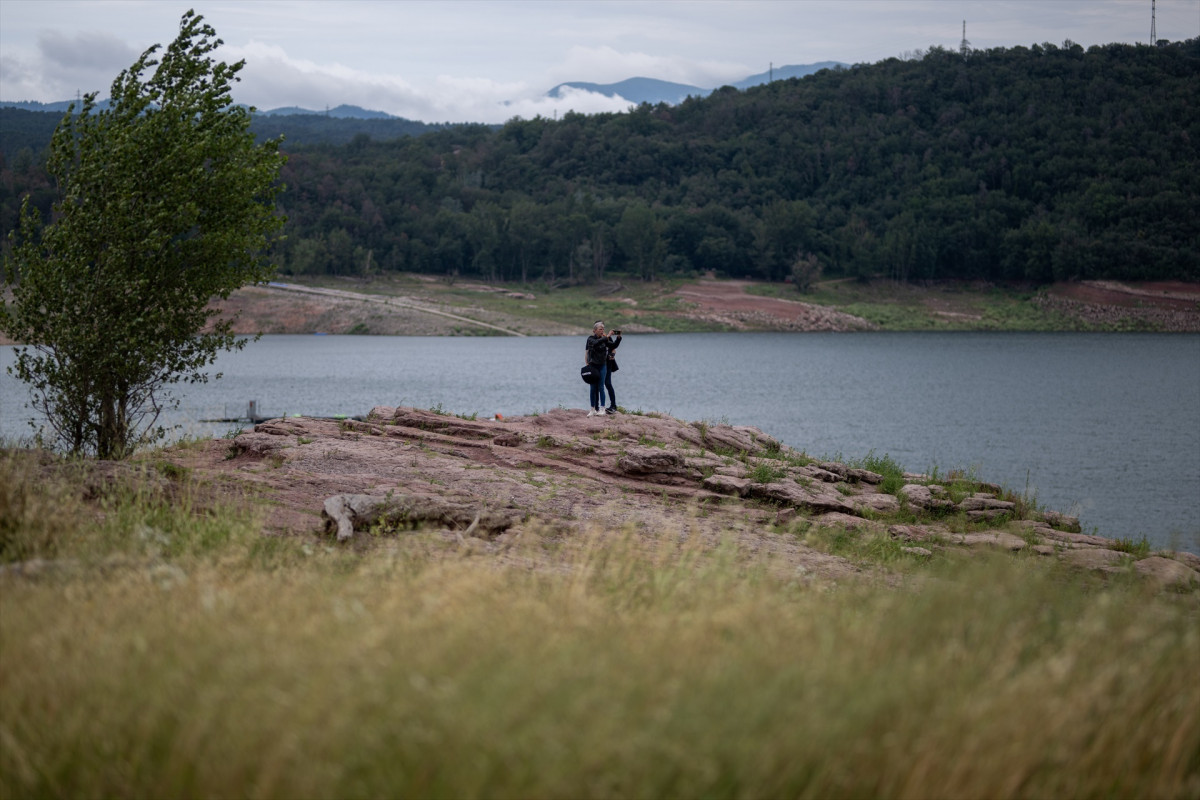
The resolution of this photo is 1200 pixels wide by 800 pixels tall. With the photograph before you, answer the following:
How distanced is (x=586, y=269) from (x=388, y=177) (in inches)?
1563

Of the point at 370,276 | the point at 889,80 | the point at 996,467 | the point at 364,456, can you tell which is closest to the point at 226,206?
the point at 364,456

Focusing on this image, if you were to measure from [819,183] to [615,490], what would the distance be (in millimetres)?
151296

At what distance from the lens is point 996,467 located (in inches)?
1347

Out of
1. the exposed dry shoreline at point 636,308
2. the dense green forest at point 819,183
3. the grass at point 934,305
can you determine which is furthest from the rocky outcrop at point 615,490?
the grass at point 934,305

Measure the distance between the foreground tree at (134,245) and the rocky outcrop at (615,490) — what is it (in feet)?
7.34

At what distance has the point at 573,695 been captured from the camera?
4.31 m

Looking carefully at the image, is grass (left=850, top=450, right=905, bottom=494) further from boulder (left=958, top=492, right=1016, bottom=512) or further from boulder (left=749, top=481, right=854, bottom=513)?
boulder (left=749, top=481, right=854, bottom=513)

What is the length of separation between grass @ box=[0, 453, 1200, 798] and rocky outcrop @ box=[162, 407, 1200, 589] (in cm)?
553

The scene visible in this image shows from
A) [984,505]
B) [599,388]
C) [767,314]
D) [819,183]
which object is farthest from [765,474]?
Answer: [819,183]

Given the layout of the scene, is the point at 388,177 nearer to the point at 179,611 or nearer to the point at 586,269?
the point at 586,269

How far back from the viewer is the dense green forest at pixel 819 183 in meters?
130

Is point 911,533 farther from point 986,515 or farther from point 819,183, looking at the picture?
point 819,183

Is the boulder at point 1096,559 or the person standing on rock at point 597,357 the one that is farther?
the person standing on rock at point 597,357

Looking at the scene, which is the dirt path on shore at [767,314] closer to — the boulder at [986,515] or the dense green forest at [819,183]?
the dense green forest at [819,183]
